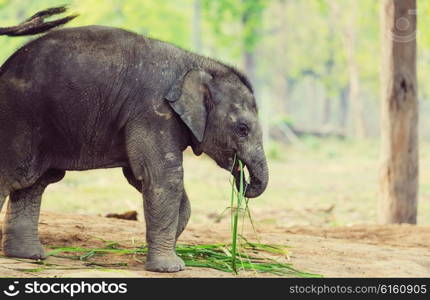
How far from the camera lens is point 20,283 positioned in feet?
18.0

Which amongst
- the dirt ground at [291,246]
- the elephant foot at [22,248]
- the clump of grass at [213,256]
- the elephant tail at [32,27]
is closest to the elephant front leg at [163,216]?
the dirt ground at [291,246]

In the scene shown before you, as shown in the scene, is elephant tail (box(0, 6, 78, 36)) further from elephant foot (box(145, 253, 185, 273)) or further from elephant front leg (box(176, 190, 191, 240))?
elephant foot (box(145, 253, 185, 273))

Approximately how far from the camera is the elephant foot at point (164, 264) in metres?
6.30

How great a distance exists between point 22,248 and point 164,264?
4.17ft

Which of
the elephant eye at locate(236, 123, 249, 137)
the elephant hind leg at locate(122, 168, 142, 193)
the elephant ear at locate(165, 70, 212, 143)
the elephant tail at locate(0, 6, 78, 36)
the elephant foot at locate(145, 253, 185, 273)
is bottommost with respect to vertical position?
the elephant foot at locate(145, 253, 185, 273)

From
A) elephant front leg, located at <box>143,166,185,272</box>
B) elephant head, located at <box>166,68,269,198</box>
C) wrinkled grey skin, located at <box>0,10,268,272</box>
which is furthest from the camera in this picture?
elephant head, located at <box>166,68,269,198</box>

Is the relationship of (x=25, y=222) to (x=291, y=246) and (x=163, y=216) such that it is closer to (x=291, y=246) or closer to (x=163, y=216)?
(x=163, y=216)

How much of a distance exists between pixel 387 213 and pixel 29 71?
655 centimetres

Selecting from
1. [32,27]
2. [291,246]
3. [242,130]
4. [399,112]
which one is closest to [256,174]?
[242,130]

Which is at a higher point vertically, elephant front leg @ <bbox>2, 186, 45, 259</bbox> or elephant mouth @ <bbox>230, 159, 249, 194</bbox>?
elephant mouth @ <bbox>230, 159, 249, 194</bbox>

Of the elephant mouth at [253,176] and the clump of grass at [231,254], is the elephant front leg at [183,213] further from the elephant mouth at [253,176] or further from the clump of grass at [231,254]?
the elephant mouth at [253,176]

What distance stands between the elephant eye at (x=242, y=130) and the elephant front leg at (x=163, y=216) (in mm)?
631

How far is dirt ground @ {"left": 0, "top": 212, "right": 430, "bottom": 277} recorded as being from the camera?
626cm

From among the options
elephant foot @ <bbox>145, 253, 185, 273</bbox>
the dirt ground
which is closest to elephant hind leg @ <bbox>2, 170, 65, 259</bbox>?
→ the dirt ground
